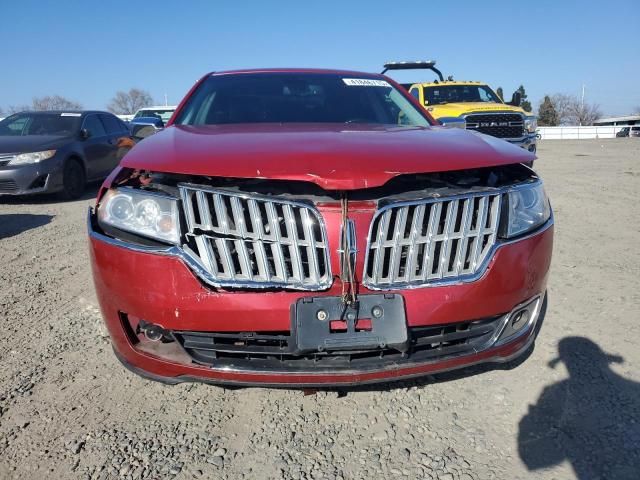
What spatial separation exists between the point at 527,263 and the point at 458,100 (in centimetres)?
1073

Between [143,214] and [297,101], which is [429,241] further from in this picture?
[297,101]

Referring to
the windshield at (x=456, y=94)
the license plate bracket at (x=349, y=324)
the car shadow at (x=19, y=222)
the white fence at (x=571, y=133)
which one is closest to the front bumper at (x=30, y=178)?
the car shadow at (x=19, y=222)

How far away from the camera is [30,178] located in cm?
711

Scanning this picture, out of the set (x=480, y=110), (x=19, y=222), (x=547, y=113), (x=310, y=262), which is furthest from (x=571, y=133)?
(x=310, y=262)

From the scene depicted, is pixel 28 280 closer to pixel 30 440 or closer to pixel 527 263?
pixel 30 440

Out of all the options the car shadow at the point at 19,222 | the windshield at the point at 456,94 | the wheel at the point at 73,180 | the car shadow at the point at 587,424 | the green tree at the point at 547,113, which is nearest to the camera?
the car shadow at the point at 587,424

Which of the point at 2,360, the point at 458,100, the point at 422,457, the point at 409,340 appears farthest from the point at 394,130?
the point at 458,100

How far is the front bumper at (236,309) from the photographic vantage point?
1735 millimetres

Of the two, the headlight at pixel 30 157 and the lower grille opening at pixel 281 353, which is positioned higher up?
the headlight at pixel 30 157

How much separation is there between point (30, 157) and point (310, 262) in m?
6.96

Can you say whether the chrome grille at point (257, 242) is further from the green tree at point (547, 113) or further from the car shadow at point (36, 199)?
the green tree at point (547, 113)

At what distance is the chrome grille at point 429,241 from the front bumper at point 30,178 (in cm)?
697

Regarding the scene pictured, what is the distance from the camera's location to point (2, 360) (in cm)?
264

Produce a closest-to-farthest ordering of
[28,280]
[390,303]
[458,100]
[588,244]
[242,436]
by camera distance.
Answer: [390,303], [242,436], [28,280], [588,244], [458,100]
